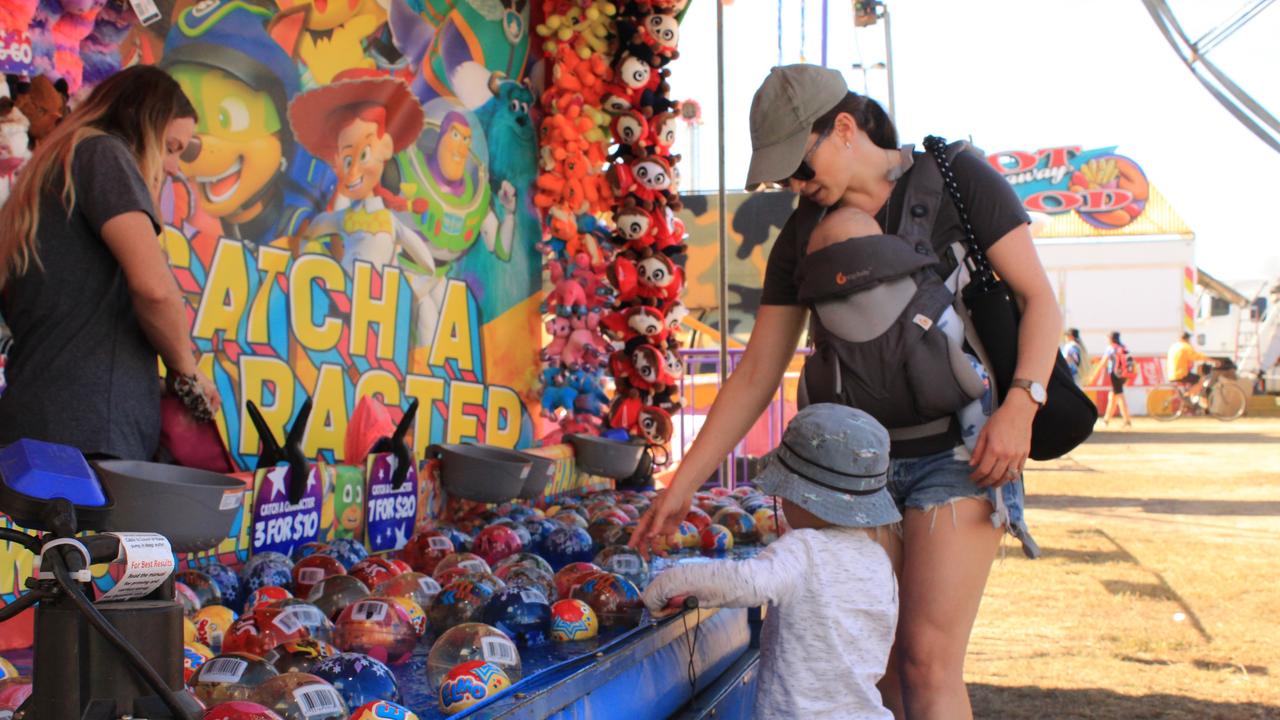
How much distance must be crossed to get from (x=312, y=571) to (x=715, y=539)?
1.57 metres

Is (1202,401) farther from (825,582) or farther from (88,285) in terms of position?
(88,285)

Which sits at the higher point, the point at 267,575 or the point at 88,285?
the point at 88,285

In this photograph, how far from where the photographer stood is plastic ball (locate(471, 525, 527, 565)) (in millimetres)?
4121

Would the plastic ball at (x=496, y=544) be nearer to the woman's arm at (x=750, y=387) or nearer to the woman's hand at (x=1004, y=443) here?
the woman's arm at (x=750, y=387)

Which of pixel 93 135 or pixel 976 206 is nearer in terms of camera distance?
pixel 976 206

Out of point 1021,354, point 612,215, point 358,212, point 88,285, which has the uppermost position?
point 612,215

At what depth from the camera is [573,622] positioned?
300 cm

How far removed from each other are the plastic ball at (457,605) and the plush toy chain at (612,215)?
373 centimetres

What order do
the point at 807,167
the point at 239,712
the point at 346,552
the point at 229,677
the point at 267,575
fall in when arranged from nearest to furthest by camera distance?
the point at 239,712
the point at 229,677
the point at 807,167
the point at 267,575
the point at 346,552

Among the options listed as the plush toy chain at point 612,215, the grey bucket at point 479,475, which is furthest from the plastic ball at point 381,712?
the plush toy chain at point 612,215

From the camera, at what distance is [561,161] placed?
6.89m

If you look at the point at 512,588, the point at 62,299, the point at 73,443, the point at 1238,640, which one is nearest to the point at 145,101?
the point at 62,299

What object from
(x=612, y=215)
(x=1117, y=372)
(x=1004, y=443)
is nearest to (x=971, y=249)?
(x=1004, y=443)

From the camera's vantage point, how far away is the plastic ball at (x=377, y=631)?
8.90 feet
